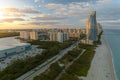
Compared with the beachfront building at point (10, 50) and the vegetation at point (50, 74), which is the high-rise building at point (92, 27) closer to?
the beachfront building at point (10, 50)

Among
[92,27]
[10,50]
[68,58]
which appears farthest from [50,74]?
[92,27]

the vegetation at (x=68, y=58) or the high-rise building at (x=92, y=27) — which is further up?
the high-rise building at (x=92, y=27)

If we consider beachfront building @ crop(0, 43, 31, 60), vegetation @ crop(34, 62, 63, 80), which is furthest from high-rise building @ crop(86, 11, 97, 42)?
vegetation @ crop(34, 62, 63, 80)

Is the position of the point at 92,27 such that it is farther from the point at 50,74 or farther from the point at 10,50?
the point at 50,74

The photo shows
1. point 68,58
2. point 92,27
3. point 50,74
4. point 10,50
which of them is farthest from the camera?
point 92,27

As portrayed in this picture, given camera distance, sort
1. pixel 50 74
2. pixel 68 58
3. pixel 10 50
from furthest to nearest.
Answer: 1. pixel 10 50
2. pixel 68 58
3. pixel 50 74

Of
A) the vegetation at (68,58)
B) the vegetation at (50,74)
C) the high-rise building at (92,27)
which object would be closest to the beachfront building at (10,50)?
the vegetation at (68,58)

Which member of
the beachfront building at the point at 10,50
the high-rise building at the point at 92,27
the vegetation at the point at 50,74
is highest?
the high-rise building at the point at 92,27

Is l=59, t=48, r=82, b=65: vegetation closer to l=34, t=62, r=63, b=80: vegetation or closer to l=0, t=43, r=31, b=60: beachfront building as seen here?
l=34, t=62, r=63, b=80: vegetation

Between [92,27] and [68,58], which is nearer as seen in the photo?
[68,58]

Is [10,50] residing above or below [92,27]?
below

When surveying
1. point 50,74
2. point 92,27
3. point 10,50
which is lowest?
point 50,74

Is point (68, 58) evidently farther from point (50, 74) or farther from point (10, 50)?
point (10, 50)
